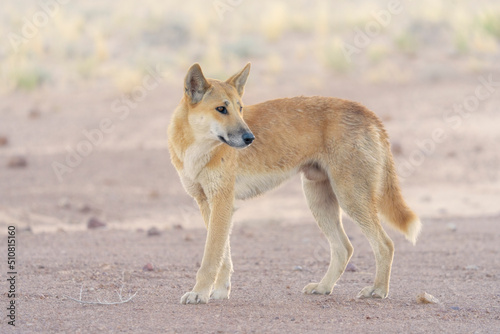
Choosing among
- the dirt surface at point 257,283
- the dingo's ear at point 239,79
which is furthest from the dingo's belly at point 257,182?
the dirt surface at point 257,283

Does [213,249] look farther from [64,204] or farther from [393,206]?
[64,204]

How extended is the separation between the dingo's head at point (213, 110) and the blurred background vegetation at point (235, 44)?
42.4ft

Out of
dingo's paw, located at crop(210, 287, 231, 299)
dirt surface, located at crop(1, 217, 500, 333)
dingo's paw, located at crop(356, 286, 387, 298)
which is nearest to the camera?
dirt surface, located at crop(1, 217, 500, 333)

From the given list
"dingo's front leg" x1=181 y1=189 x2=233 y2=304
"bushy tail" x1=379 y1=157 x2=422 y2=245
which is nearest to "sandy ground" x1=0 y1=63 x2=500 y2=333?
"dingo's front leg" x1=181 y1=189 x2=233 y2=304

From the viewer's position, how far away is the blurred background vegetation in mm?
19859

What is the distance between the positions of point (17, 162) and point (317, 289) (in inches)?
350

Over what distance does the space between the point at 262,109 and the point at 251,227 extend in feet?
14.8

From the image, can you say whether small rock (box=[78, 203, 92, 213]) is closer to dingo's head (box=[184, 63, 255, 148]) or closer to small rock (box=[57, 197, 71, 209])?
small rock (box=[57, 197, 71, 209])

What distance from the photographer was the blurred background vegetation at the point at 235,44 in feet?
65.2

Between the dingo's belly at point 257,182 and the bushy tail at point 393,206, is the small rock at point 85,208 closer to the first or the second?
the dingo's belly at point 257,182

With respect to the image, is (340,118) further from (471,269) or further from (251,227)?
(251,227)

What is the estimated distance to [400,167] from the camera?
1416 centimetres

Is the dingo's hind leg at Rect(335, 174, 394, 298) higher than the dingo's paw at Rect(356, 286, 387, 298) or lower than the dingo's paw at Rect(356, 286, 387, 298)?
higher

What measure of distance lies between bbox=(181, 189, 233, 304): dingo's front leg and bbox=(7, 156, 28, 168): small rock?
879 centimetres
